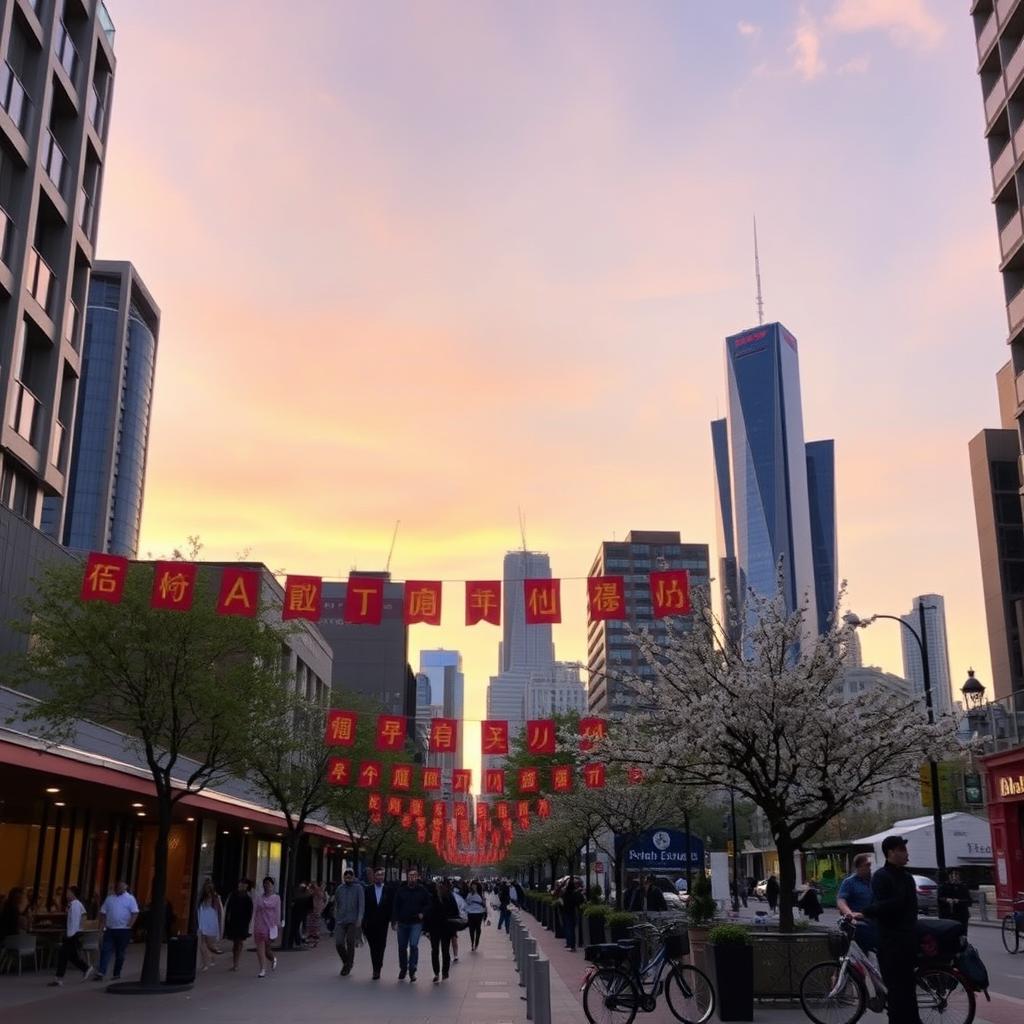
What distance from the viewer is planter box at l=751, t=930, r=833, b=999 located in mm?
15219

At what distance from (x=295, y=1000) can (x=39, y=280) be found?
24.5 m

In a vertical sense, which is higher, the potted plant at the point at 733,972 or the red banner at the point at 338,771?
the red banner at the point at 338,771

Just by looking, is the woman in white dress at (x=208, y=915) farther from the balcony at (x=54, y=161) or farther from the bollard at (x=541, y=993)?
the balcony at (x=54, y=161)

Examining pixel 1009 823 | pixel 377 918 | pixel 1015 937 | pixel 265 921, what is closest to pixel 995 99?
pixel 1009 823

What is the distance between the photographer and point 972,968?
40.4ft

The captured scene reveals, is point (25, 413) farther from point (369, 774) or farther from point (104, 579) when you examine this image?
point (369, 774)

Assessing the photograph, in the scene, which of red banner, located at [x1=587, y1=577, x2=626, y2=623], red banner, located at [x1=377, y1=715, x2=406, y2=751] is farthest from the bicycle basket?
red banner, located at [x1=377, y1=715, x2=406, y2=751]

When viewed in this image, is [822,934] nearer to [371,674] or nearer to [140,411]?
[371,674]

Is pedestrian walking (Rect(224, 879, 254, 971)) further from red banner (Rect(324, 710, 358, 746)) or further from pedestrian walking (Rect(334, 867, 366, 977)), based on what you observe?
red banner (Rect(324, 710, 358, 746))

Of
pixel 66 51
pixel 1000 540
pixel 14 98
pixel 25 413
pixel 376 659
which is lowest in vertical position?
pixel 25 413

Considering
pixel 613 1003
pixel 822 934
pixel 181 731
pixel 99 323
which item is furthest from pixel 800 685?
pixel 99 323

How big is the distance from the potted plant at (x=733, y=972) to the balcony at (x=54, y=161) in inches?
1195

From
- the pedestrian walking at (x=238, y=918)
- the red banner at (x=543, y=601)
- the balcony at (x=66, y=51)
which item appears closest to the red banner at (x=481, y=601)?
the red banner at (x=543, y=601)

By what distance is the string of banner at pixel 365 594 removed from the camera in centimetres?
1977
